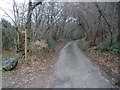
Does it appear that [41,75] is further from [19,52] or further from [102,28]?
[102,28]

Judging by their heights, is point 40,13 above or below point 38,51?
above

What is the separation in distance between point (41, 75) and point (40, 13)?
1755cm

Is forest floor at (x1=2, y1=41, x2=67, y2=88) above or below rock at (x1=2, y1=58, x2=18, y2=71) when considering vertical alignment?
below

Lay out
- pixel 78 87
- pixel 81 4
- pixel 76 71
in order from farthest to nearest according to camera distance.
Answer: pixel 81 4 < pixel 76 71 < pixel 78 87

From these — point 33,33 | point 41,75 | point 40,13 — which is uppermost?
point 40,13

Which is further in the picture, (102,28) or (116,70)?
(102,28)

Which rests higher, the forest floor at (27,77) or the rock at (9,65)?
the rock at (9,65)

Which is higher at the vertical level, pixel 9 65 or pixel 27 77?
pixel 9 65

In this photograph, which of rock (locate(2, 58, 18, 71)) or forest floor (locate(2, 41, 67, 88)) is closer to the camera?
forest floor (locate(2, 41, 67, 88))

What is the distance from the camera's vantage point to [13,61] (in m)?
10.1

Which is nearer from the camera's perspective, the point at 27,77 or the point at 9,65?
the point at 27,77

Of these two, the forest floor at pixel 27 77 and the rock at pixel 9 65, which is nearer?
the forest floor at pixel 27 77

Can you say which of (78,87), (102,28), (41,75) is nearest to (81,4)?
(102,28)

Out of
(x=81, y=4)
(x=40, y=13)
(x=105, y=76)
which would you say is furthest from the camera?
(x=40, y=13)
